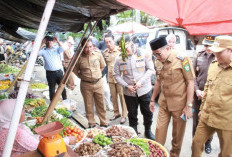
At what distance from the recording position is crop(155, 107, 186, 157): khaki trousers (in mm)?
3660

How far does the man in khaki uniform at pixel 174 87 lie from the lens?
344 cm

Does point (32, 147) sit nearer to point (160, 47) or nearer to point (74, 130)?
point (74, 130)

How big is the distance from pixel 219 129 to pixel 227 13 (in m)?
1.95

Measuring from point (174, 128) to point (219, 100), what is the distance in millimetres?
1069

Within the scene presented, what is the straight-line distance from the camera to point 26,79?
1654mm

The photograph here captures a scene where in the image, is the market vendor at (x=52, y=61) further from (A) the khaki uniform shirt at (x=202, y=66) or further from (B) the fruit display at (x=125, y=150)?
(A) the khaki uniform shirt at (x=202, y=66)

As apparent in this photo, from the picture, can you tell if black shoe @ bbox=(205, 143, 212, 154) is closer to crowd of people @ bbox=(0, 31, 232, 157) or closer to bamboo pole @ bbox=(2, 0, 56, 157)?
crowd of people @ bbox=(0, 31, 232, 157)

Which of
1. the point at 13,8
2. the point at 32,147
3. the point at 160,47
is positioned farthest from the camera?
the point at 13,8

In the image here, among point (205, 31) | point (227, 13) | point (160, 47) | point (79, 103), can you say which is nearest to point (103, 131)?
point (160, 47)

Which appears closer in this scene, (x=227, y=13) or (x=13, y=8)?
(x=227, y=13)

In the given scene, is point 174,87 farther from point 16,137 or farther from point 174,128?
point 16,137

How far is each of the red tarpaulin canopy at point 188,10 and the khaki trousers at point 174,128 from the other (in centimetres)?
205

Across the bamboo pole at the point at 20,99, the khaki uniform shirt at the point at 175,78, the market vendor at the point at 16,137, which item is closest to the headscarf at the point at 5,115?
the market vendor at the point at 16,137

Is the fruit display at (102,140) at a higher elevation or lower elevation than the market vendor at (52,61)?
lower
